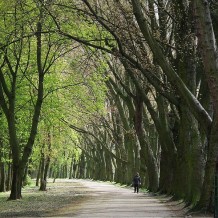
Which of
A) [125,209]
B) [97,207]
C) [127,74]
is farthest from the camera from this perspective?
[127,74]

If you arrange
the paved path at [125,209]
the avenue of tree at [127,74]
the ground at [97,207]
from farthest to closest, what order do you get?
the ground at [97,207] → the paved path at [125,209] → the avenue of tree at [127,74]

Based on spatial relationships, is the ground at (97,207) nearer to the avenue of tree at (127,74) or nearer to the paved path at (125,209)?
the paved path at (125,209)

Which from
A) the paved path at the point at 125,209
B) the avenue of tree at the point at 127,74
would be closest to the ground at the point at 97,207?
the paved path at the point at 125,209

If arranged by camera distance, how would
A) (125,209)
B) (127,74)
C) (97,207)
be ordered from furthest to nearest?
(127,74) → (97,207) → (125,209)

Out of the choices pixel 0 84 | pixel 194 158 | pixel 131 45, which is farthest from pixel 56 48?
pixel 194 158

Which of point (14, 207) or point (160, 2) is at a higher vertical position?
point (160, 2)

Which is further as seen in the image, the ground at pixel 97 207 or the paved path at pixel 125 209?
the ground at pixel 97 207

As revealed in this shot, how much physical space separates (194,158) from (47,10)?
7939mm

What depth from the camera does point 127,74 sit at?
1174 inches

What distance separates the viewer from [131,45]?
64.2 feet

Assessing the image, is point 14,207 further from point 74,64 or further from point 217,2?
point 217,2

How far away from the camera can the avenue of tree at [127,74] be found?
15156 mm

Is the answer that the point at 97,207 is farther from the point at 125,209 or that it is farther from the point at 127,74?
the point at 127,74

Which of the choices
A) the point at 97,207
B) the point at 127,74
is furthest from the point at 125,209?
the point at 127,74
